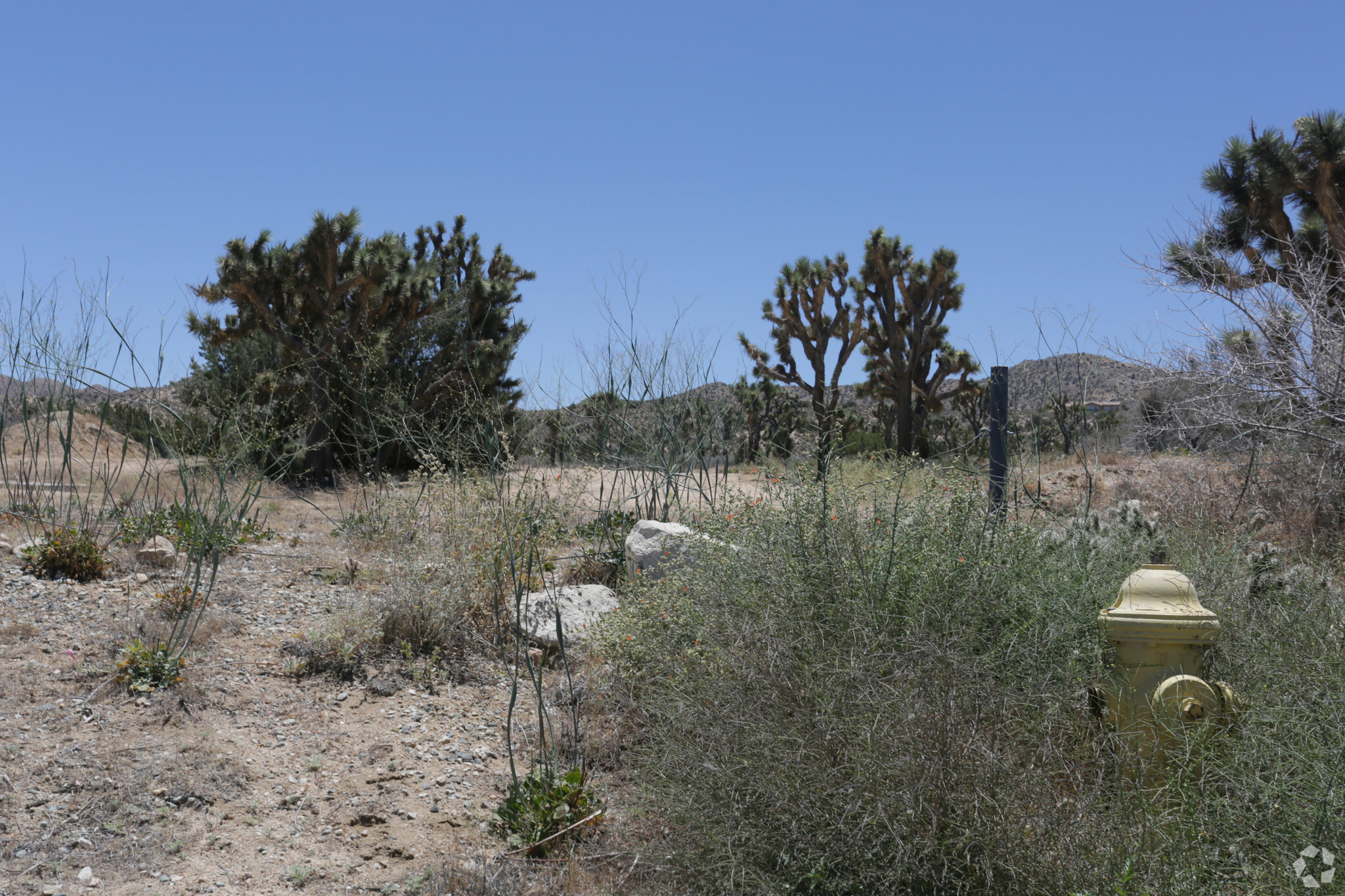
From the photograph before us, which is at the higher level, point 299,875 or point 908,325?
point 908,325

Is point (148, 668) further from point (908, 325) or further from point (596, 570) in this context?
point (908, 325)

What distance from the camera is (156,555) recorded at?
21.0 feet

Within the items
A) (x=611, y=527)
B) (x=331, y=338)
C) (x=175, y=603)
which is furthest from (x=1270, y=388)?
(x=331, y=338)

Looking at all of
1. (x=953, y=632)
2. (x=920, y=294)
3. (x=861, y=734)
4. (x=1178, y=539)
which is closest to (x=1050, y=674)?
(x=953, y=632)

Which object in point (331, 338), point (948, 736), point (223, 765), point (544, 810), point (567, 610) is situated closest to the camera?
point (948, 736)

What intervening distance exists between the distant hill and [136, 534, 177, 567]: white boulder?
6280 millimetres

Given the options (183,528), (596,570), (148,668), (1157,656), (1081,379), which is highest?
(1081,379)

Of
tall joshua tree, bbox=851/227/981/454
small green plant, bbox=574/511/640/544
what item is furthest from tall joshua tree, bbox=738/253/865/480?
small green plant, bbox=574/511/640/544

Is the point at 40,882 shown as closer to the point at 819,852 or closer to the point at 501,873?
the point at 501,873

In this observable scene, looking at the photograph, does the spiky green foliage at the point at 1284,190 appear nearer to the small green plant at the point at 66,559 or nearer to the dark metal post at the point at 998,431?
the dark metal post at the point at 998,431

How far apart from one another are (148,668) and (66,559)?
6.90ft

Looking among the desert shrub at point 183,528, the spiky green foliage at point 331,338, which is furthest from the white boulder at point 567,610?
the spiky green foliage at point 331,338

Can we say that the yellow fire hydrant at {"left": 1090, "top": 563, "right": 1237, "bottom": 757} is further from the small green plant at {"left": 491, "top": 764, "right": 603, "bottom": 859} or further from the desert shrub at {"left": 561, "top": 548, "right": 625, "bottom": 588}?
the desert shrub at {"left": 561, "top": 548, "right": 625, "bottom": 588}

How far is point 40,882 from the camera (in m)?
3.15
